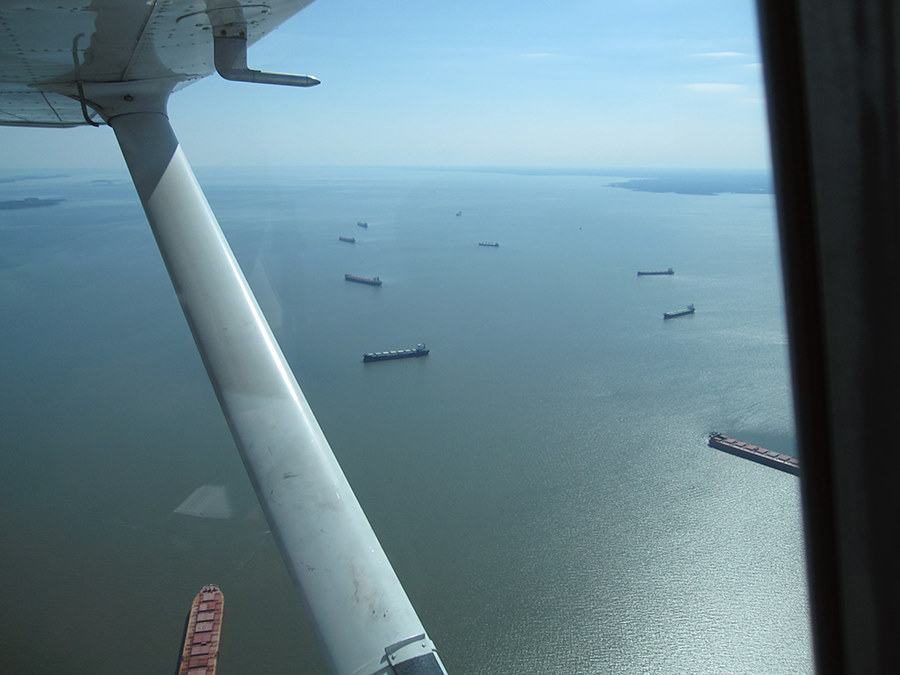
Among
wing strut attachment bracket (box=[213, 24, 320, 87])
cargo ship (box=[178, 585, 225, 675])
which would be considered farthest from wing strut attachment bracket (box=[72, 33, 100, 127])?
cargo ship (box=[178, 585, 225, 675])

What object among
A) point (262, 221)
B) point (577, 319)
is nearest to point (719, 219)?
point (577, 319)

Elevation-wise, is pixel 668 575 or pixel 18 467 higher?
pixel 18 467

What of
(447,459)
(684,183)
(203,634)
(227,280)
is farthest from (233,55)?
(684,183)

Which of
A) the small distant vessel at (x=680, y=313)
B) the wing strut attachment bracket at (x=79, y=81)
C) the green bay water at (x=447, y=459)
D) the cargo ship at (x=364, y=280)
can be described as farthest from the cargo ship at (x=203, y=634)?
the small distant vessel at (x=680, y=313)


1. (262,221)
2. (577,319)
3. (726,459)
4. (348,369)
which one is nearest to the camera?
(726,459)

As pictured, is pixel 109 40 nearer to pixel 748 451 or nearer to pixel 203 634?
pixel 203 634

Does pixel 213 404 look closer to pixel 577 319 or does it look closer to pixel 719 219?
pixel 577 319

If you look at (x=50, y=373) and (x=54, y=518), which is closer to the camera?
(x=54, y=518)
